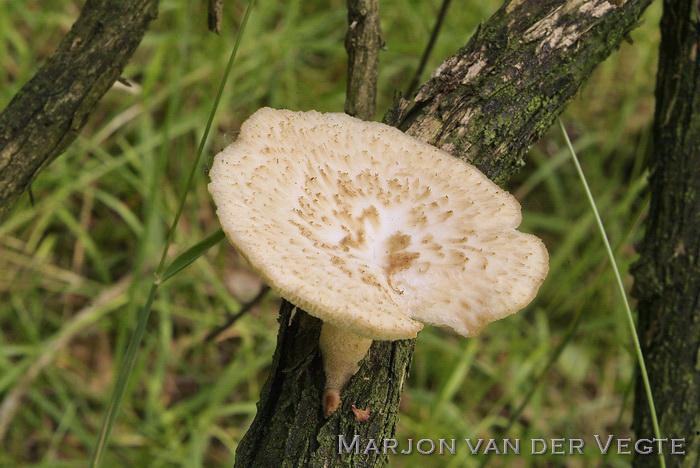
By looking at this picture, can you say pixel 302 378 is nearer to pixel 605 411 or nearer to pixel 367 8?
pixel 367 8

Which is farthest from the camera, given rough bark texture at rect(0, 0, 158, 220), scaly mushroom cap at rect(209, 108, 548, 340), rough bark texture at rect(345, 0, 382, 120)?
rough bark texture at rect(345, 0, 382, 120)

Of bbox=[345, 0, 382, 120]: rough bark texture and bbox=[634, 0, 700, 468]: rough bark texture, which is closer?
bbox=[345, 0, 382, 120]: rough bark texture

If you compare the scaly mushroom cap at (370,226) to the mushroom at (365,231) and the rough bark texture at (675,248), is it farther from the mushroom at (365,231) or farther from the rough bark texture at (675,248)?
the rough bark texture at (675,248)

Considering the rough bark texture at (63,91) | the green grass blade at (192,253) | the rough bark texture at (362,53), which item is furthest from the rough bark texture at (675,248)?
the rough bark texture at (63,91)

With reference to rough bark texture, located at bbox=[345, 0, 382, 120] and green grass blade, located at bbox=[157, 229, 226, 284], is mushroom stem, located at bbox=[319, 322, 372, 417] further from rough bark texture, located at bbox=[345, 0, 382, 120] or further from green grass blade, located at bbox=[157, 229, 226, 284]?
rough bark texture, located at bbox=[345, 0, 382, 120]

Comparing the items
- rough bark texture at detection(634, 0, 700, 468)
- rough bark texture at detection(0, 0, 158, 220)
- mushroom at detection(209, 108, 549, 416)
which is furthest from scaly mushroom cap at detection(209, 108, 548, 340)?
rough bark texture at detection(634, 0, 700, 468)

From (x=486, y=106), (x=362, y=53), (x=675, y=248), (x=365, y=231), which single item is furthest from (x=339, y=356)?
(x=675, y=248)
